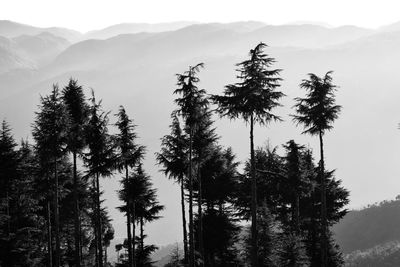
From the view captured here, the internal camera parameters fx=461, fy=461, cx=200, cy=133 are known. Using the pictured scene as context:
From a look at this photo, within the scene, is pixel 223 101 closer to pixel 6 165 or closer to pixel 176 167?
Result: pixel 176 167

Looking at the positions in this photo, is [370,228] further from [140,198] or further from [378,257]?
[140,198]

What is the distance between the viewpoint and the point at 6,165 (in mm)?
34188

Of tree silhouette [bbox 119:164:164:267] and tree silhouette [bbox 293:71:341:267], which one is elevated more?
tree silhouette [bbox 293:71:341:267]

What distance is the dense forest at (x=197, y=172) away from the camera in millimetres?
27719

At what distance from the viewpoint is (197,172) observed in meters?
34.1

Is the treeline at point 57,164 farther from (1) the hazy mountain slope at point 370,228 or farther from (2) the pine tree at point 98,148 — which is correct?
(1) the hazy mountain slope at point 370,228

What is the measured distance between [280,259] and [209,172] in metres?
10.0

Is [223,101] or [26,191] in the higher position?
[223,101]

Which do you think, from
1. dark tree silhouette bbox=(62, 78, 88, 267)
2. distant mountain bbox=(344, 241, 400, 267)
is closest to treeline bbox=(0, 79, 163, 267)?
dark tree silhouette bbox=(62, 78, 88, 267)

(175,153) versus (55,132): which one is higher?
(55,132)

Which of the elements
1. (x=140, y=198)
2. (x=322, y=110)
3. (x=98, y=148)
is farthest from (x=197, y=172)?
(x=322, y=110)

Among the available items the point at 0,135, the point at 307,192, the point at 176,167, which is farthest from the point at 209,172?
the point at 0,135

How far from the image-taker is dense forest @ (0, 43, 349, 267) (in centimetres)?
2772

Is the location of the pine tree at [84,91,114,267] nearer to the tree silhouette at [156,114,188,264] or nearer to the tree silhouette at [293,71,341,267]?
the tree silhouette at [156,114,188,264]
